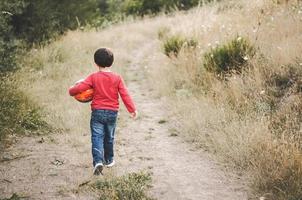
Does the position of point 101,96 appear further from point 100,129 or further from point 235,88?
point 235,88

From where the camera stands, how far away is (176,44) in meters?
9.58

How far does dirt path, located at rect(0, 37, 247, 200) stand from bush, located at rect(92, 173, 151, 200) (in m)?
0.12

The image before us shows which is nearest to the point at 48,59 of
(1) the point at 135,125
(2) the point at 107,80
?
(1) the point at 135,125

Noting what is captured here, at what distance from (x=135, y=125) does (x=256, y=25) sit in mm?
3094

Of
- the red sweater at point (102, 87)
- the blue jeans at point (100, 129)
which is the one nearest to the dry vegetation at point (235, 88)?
the blue jeans at point (100, 129)

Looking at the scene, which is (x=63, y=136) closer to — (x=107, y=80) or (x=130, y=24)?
(x=107, y=80)

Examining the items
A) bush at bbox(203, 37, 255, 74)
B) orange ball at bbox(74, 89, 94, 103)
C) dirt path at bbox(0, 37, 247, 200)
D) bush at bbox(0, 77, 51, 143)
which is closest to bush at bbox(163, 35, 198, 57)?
bush at bbox(203, 37, 255, 74)

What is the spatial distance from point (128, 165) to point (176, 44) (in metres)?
4.83

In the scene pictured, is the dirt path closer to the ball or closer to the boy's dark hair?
the ball

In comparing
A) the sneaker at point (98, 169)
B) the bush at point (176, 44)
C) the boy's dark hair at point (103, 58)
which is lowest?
the sneaker at point (98, 169)

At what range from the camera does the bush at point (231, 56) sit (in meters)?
7.19

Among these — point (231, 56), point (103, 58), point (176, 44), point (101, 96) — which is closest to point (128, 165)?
point (101, 96)

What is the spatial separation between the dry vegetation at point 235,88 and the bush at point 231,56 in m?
0.11

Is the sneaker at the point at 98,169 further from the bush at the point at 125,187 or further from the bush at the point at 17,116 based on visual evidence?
the bush at the point at 17,116
